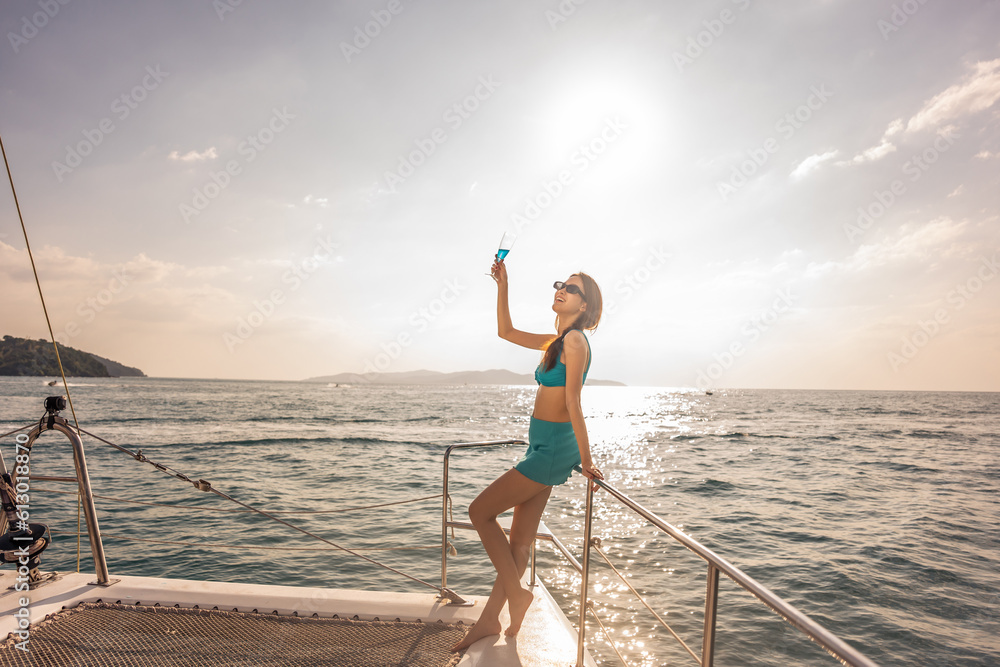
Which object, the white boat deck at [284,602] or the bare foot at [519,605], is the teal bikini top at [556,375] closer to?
the bare foot at [519,605]

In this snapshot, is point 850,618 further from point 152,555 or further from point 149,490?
point 149,490

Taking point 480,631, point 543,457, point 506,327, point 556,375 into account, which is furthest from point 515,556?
point 506,327

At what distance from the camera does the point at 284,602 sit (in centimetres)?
304

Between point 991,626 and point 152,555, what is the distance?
11144 mm

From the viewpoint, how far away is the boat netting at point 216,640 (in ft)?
8.06

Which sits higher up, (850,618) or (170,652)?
(170,652)

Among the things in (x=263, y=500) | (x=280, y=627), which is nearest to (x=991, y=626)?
(x=280, y=627)

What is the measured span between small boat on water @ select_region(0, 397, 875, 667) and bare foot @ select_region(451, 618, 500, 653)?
0.12 feet

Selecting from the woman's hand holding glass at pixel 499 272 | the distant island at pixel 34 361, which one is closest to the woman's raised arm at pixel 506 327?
the woman's hand holding glass at pixel 499 272

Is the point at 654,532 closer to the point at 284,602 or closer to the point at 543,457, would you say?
the point at 284,602

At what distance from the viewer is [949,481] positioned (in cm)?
1517

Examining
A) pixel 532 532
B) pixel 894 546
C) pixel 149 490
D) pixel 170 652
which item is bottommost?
pixel 149 490

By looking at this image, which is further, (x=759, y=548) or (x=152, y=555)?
(x=759, y=548)

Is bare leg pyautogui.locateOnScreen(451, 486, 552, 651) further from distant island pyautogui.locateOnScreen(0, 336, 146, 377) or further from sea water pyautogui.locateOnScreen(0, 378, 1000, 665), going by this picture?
distant island pyautogui.locateOnScreen(0, 336, 146, 377)
